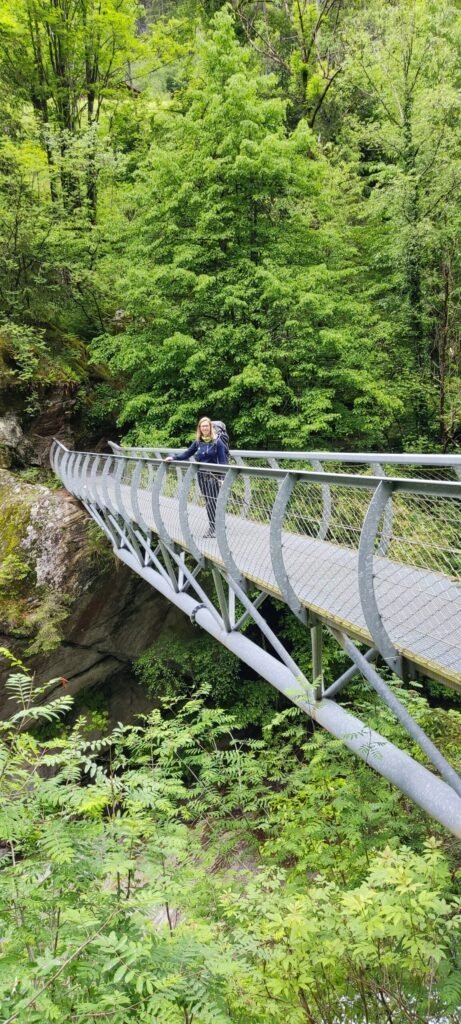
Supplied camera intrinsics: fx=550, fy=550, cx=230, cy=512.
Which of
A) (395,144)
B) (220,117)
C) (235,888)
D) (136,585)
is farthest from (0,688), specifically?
(395,144)

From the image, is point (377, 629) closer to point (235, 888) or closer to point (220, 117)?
point (235, 888)

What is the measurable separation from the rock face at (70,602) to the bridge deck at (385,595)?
20.0 ft

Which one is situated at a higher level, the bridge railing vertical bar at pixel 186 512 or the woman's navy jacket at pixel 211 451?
the woman's navy jacket at pixel 211 451

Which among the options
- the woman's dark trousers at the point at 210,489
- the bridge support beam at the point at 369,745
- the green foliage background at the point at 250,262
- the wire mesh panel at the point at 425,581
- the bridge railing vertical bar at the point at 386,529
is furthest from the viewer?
the green foliage background at the point at 250,262

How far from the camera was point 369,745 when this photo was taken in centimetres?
258

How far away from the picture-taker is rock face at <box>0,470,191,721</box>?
9.19 metres

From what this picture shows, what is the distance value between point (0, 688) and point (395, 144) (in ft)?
40.7

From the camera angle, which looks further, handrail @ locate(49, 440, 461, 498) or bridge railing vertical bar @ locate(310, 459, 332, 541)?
bridge railing vertical bar @ locate(310, 459, 332, 541)

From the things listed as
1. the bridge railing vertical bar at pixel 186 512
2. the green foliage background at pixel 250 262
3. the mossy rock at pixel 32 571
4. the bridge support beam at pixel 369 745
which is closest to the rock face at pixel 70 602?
the mossy rock at pixel 32 571

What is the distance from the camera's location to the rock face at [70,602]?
9188 millimetres

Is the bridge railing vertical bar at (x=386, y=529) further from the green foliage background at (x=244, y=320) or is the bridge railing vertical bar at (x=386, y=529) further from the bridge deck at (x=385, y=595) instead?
the green foliage background at (x=244, y=320)

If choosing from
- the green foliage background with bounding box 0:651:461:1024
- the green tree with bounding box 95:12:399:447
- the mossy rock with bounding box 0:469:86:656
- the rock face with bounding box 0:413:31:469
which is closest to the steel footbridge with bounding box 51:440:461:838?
the green foliage background with bounding box 0:651:461:1024

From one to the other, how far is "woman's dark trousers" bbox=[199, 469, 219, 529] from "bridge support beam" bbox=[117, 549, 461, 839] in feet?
3.09

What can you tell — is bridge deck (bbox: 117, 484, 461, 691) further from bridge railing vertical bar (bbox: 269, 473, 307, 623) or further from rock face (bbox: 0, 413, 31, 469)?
rock face (bbox: 0, 413, 31, 469)
